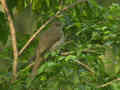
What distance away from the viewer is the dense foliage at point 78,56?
1.35m

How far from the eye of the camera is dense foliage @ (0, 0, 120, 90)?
135cm

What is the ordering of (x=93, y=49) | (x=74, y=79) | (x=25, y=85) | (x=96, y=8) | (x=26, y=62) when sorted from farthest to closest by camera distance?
(x=26, y=62)
(x=93, y=49)
(x=96, y=8)
(x=25, y=85)
(x=74, y=79)

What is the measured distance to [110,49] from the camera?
1396mm

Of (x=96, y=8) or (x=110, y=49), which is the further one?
(x=96, y=8)

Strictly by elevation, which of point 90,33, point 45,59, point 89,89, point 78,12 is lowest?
point 89,89

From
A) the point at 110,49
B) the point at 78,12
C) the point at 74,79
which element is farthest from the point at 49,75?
the point at 78,12

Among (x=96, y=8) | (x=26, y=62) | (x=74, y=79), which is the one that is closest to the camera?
(x=74, y=79)

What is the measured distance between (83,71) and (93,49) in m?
0.27

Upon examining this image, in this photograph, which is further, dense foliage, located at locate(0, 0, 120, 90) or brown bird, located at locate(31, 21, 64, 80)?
brown bird, located at locate(31, 21, 64, 80)

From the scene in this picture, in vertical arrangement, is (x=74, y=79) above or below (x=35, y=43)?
below

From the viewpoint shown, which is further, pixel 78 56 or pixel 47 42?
pixel 47 42

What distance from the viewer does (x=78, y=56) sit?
57.3 inches

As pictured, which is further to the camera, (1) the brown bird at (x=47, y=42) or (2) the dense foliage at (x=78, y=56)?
(1) the brown bird at (x=47, y=42)

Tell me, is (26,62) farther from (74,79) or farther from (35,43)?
(74,79)
